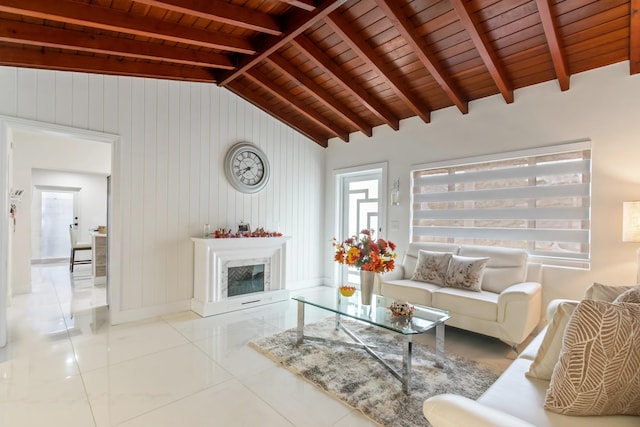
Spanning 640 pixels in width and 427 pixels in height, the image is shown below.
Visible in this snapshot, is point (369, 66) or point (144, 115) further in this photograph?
point (144, 115)

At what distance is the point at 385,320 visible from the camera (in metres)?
2.34

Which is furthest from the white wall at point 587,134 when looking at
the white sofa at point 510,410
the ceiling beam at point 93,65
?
the ceiling beam at point 93,65

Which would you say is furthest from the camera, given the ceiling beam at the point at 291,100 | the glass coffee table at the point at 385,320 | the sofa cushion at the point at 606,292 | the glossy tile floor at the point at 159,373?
the ceiling beam at the point at 291,100

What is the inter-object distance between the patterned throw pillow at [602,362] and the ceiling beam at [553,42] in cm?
219

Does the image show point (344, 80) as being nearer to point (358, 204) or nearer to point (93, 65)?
point (358, 204)

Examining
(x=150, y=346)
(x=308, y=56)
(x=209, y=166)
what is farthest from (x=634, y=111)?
(x=150, y=346)

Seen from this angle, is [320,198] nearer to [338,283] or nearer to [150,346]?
[338,283]

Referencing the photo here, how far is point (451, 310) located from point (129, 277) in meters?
3.56

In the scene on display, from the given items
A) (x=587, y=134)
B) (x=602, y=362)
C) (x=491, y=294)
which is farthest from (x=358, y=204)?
(x=602, y=362)

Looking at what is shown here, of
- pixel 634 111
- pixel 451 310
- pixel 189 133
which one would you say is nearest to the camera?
pixel 634 111

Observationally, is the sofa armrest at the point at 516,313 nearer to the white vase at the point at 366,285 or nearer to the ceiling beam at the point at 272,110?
the white vase at the point at 366,285

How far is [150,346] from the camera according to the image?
2.86 metres

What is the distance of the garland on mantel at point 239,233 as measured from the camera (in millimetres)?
3972

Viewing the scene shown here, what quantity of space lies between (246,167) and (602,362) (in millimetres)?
4195
